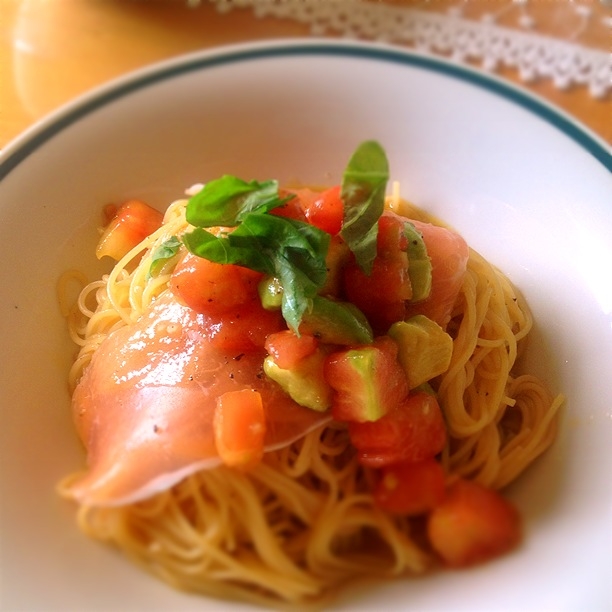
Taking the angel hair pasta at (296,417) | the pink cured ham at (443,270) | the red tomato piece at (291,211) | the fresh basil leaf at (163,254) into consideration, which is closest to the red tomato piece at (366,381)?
the angel hair pasta at (296,417)

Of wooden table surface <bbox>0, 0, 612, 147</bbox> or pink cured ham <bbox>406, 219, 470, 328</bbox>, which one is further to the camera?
wooden table surface <bbox>0, 0, 612, 147</bbox>

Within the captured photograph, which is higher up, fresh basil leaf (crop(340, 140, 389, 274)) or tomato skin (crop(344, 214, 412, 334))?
fresh basil leaf (crop(340, 140, 389, 274))

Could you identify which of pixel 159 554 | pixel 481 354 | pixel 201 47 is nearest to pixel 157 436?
pixel 159 554

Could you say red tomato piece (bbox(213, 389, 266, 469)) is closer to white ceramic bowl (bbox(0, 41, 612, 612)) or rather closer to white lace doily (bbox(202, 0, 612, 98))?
white ceramic bowl (bbox(0, 41, 612, 612))

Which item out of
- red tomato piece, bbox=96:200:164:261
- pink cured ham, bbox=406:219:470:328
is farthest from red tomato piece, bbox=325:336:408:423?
red tomato piece, bbox=96:200:164:261

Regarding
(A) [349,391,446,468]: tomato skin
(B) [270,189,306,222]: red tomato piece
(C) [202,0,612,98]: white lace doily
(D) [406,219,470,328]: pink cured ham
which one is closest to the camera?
(A) [349,391,446,468]: tomato skin

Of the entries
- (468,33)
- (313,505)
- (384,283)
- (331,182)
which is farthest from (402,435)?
(468,33)

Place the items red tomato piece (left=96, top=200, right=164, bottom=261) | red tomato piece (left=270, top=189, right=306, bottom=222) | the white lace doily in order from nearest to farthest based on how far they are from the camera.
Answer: red tomato piece (left=270, top=189, right=306, bottom=222) → red tomato piece (left=96, top=200, right=164, bottom=261) → the white lace doily

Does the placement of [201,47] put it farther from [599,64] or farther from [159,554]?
[159,554]
